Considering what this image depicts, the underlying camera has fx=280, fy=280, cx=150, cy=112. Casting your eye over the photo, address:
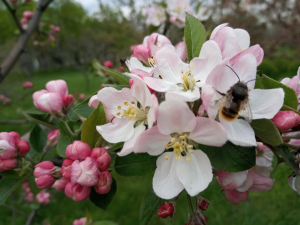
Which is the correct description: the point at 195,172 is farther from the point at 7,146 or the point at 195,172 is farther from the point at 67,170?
the point at 7,146

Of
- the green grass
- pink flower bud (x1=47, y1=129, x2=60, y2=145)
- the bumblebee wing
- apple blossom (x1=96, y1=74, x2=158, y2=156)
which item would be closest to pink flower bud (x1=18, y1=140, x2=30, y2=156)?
pink flower bud (x1=47, y1=129, x2=60, y2=145)

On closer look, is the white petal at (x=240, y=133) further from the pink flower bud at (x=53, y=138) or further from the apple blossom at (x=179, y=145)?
the pink flower bud at (x=53, y=138)

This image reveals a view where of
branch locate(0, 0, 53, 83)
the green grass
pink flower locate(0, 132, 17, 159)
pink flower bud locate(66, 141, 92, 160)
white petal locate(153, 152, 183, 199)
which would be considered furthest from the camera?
the green grass

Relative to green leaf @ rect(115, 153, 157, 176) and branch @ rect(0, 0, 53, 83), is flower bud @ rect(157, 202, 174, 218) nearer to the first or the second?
green leaf @ rect(115, 153, 157, 176)

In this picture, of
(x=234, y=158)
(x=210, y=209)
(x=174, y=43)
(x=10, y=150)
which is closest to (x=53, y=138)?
(x=10, y=150)

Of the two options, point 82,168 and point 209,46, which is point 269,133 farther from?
point 82,168
